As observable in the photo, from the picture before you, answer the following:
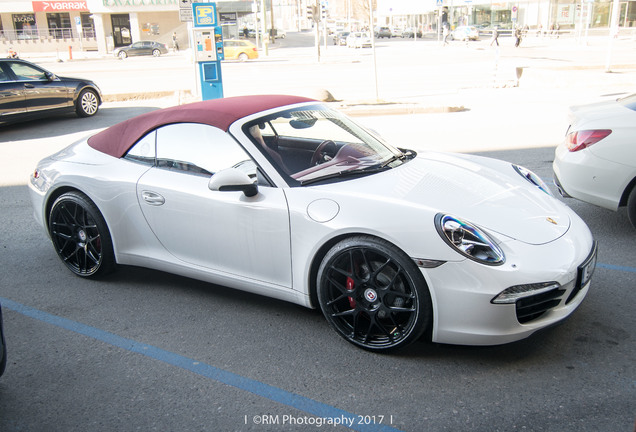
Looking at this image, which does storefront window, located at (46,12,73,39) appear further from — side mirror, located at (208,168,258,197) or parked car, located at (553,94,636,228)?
side mirror, located at (208,168,258,197)

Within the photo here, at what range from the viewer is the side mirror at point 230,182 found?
3502mm

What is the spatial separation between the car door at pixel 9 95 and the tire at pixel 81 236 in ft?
29.5

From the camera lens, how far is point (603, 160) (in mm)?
5012

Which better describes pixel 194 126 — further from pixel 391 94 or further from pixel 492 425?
pixel 391 94

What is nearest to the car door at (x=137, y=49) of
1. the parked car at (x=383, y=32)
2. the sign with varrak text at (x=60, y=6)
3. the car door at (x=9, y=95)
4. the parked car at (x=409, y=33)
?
the sign with varrak text at (x=60, y=6)

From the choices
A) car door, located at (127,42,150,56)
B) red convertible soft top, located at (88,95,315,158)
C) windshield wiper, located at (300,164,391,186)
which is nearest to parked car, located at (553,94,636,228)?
windshield wiper, located at (300,164,391,186)

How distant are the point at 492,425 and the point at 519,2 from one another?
63838mm

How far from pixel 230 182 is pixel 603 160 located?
3.39 m

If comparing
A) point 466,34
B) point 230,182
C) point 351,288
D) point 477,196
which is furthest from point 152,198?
point 466,34

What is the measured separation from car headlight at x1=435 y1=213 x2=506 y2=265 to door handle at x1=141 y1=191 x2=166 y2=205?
6.35 ft

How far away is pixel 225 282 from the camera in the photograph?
3902 mm

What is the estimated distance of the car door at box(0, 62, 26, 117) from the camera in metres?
12.1

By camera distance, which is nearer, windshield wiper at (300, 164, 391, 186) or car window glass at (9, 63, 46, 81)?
windshield wiper at (300, 164, 391, 186)

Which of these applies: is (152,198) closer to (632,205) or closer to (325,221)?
(325,221)
